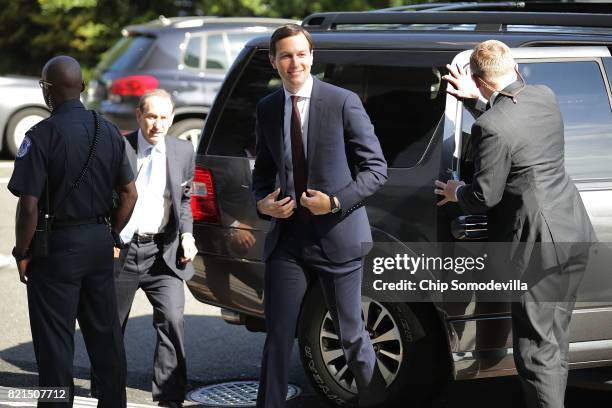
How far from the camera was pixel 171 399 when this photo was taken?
6.12 meters

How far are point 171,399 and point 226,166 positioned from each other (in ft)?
4.06

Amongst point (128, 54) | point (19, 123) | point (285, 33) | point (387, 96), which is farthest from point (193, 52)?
point (285, 33)

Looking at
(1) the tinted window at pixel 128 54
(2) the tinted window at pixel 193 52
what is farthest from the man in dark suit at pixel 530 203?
(1) the tinted window at pixel 128 54

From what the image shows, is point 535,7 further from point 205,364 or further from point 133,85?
point 133,85

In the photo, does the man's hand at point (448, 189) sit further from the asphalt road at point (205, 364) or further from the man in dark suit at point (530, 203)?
the asphalt road at point (205, 364)

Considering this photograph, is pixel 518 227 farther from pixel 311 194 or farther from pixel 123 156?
pixel 123 156

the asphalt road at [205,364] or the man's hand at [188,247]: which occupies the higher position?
the man's hand at [188,247]

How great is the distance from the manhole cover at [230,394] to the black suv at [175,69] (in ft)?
23.9

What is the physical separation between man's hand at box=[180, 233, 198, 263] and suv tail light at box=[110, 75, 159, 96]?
7.94m

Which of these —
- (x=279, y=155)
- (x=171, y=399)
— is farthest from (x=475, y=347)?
(x=171, y=399)

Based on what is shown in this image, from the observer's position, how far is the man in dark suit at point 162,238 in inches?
237

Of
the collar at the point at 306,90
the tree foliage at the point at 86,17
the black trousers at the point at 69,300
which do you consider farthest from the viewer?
the tree foliage at the point at 86,17

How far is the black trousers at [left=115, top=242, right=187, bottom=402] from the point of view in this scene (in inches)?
238

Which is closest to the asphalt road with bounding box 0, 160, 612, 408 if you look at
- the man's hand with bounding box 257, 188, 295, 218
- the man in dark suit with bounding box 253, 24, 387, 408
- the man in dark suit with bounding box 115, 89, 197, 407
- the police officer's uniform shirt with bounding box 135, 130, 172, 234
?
the man in dark suit with bounding box 115, 89, 197, 407
